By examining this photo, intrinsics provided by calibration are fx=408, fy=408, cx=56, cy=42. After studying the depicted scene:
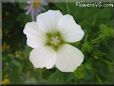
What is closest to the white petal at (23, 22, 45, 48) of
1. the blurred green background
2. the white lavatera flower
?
the white lavatera flower

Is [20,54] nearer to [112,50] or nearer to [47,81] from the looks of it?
[47,81]

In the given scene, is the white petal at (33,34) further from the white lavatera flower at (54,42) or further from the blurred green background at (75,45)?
the blurred green background at (75,45)

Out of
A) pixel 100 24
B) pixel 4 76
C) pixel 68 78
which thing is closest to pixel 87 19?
pixel 100 24

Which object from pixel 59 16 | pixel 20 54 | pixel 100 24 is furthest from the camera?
pixel 20 54

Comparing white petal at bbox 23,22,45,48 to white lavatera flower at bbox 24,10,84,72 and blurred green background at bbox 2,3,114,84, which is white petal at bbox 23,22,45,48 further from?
blurred green background at bbox 2,3,114,84
